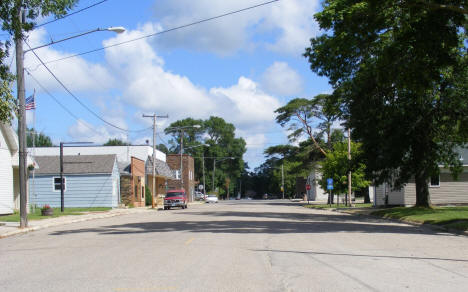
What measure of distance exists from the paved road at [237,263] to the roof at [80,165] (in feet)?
93.7

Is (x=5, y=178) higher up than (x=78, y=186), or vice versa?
(x=5, y=178)

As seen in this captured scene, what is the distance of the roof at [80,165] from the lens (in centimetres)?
4588

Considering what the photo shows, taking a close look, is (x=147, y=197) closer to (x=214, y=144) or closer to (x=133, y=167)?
(x=133, y=167)

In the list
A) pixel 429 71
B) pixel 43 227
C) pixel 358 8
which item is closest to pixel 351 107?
pixel 429 71

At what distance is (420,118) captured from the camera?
28031mm

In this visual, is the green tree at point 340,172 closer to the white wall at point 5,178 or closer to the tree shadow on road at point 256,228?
the tree shadow on road at point 256,228

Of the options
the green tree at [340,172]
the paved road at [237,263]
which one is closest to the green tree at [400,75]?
the paved road at [237,263]

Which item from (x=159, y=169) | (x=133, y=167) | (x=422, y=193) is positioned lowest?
(x=422, y=193)

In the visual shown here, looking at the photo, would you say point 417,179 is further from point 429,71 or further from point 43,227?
point 43,227

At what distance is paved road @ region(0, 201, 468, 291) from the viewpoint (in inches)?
345

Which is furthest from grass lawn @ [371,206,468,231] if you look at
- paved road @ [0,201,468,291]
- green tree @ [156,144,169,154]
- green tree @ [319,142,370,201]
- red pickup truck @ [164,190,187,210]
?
green tree @ [156,144,169,154]

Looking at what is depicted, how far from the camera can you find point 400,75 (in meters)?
18.6

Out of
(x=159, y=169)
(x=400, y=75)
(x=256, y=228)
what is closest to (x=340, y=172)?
(x=159, y=169)

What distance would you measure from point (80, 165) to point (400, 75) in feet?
114
